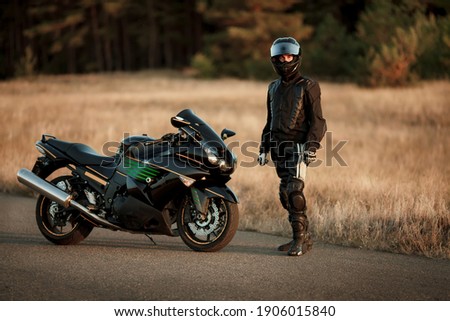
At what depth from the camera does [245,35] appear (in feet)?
167

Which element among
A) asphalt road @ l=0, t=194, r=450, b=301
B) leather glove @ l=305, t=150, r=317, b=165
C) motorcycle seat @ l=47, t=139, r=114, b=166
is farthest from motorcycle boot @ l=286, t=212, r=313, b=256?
motorcycle seat @ l=47, t=139, r=114, b=166

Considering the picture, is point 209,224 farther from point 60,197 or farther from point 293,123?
point 60,197

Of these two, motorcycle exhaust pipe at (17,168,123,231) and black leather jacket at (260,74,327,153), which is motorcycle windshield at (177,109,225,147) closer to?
black leather jacket at (260,74,327,153)

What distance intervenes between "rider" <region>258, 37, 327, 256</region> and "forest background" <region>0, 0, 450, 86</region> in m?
22.6

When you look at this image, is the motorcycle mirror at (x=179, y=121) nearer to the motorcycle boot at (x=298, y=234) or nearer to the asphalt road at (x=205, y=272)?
the asphalt road at (x=205, y=272)

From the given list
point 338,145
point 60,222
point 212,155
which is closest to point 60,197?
point 60,222

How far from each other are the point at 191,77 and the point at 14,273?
49.1m

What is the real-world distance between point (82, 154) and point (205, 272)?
2067 millimetres

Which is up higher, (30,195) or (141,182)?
(141,182)

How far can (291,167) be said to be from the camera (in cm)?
690

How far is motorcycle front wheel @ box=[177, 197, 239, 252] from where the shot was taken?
6.53 meters
